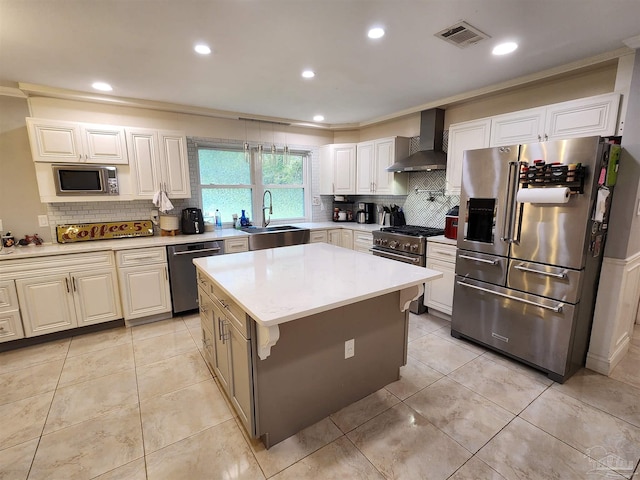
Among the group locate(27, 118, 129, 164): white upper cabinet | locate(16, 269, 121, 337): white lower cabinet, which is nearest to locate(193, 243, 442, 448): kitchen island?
locate(16, 269, 121, 337): white lower cabinet

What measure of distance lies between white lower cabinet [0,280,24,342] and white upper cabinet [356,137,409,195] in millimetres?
3983

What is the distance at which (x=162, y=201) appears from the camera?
11.4ft

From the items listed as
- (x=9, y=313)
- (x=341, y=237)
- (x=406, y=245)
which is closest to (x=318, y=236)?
(x=341, y=237)

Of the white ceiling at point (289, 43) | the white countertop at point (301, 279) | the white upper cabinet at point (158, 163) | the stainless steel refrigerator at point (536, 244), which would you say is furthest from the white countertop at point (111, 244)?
the stainless steel refrigerator at point (536, 244)

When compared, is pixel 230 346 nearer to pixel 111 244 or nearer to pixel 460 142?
pixel 111 244

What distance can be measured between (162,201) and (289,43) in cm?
228

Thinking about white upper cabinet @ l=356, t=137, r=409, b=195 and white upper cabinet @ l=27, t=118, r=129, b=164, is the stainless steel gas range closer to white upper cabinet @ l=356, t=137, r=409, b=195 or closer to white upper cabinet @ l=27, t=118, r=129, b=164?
white upper cabinet @ l=356, t=137, r=409, b=195

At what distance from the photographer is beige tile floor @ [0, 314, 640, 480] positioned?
62.4 inches

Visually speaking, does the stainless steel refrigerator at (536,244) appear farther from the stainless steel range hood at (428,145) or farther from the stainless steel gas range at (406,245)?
the stainless steel range hood at (428,145)

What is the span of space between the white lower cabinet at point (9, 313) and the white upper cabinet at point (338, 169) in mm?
3771

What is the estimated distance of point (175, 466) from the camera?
1.60m

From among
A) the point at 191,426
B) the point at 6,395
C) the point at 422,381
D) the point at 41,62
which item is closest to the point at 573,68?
the point at 422,381

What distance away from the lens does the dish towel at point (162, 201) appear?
3453mm

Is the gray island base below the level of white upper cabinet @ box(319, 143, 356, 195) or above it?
below
